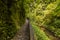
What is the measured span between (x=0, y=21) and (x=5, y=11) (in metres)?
1.15

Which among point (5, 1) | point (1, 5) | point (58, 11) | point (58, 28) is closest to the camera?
point (1, 5)

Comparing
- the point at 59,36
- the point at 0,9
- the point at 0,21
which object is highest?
the point at 0,9

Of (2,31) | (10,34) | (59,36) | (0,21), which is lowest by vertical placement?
(59,36)

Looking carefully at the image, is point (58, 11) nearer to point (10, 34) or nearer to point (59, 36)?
point (59, 36)

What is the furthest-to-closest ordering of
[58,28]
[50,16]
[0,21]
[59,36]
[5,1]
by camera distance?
[50,16], [58,28], [59,36], [5,1], [0,21]

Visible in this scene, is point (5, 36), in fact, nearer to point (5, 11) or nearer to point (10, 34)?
point (10, 34)

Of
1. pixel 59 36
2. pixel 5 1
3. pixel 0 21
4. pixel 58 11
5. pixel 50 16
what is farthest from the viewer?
pixel 50 16

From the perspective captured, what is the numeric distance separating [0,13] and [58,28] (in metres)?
6.73

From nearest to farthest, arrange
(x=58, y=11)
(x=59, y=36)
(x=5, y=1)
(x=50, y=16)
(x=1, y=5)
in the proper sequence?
(x=1, y=5) → (x=5, y=1) → (x=59, y=36) → (x=58, y=11) → (x=50, y=16)

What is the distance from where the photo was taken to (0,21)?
24.2ft

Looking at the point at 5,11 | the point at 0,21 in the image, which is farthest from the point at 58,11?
the point at 0,21

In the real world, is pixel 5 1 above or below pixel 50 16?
above

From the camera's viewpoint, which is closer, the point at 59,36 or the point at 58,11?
the point at 59,36

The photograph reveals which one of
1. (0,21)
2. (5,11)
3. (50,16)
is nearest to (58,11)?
(50,16)
